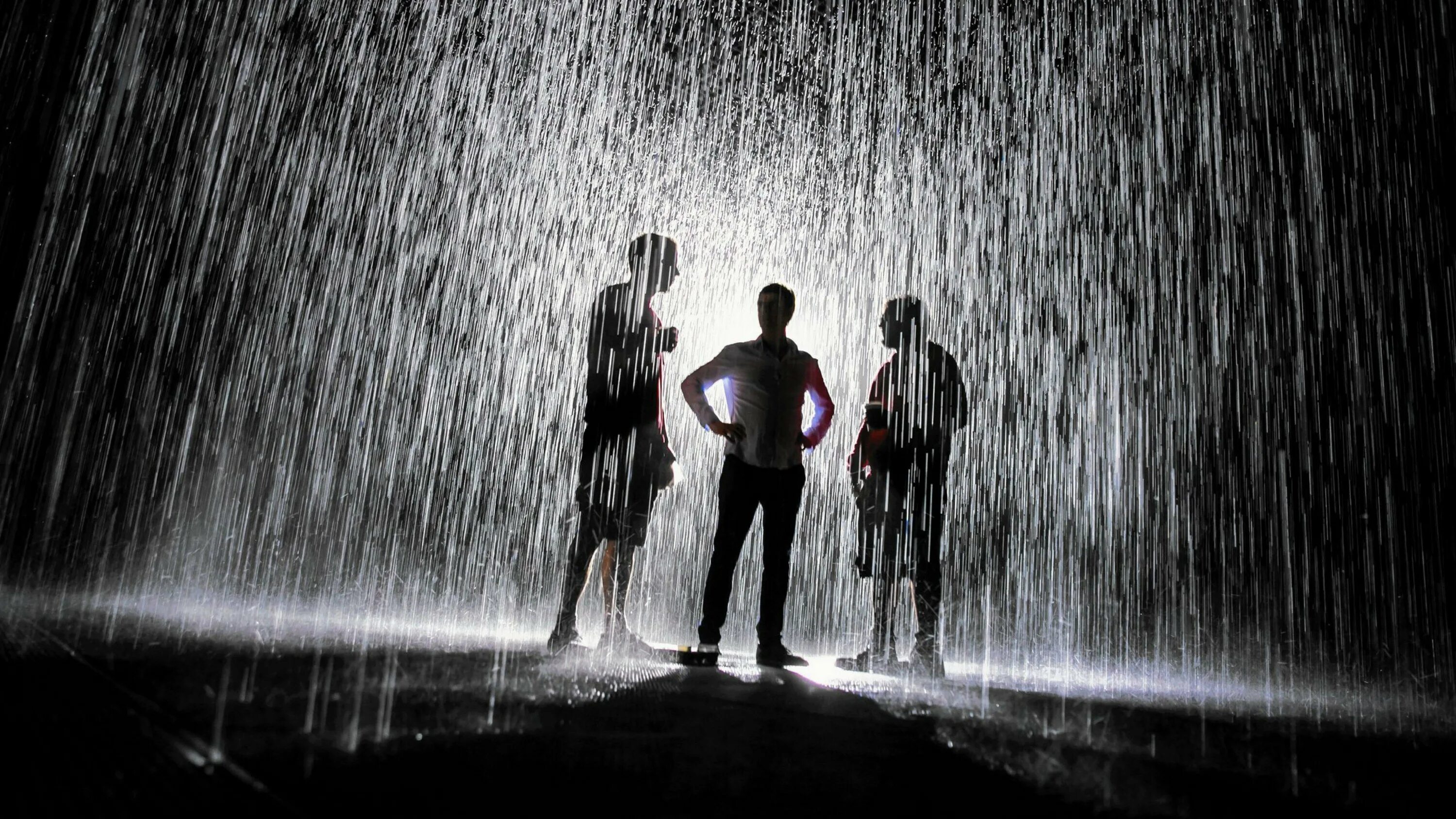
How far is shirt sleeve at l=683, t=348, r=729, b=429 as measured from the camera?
2.93m

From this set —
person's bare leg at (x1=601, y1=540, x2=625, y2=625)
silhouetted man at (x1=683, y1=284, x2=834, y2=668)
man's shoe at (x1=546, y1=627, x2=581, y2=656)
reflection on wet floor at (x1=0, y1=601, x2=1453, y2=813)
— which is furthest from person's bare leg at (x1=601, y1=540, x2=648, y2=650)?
reflection on wet floor at (x1=0, y1=601, x2=1453, y2=813)

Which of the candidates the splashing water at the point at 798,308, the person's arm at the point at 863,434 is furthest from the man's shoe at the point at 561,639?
the splashing water at the point at 798,308

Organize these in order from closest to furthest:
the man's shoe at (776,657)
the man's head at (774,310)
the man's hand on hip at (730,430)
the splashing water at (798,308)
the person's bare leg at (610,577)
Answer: the man's shoe at (776,657)
the man's hand on hip at (730,430)
the person's bare leg at (610,577)
the man's head at (774,310)
the splashing water at (798,308)

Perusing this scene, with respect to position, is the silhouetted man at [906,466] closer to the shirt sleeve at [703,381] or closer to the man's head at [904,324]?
the man's head at [904,324]

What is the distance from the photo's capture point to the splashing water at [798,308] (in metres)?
4.21

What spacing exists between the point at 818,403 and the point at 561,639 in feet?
4.38

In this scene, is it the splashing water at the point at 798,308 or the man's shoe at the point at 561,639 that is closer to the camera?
the man's shoe at the point at 561,639

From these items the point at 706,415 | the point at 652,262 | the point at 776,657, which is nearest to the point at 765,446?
the point at 706,415

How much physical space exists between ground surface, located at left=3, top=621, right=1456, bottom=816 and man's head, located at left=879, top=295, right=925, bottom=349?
1606 mm

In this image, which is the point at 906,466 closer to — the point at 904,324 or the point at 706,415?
the point at 904,324

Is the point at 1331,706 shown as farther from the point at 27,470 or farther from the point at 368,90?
the point at 27,470

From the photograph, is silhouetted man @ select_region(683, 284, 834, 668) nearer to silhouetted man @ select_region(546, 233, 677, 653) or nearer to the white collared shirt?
the white collared shirt

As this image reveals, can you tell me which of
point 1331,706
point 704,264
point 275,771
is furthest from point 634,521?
point 704,264

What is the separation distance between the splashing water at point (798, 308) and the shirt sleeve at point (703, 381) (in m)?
2.02
